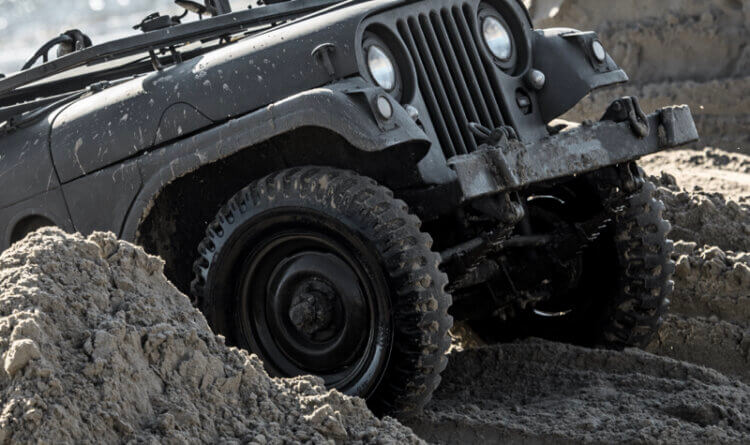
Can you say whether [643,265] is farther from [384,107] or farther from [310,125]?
[310,125]

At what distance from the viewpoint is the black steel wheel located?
4.05 metres

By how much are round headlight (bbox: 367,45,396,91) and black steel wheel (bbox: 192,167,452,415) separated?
1.49ft

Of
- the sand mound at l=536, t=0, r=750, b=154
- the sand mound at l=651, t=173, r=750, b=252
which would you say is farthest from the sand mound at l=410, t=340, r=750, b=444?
the sand mound at l=536, t=0, r=750, b=154

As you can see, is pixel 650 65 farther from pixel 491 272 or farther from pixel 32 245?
pixel 32 245

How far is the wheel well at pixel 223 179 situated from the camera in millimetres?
4332

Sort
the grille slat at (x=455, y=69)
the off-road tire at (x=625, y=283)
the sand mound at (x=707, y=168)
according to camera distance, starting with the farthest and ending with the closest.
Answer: the sand mound at (x=707, y=168) → the off-road tire at (x=625, y=283) → the grille slat at (x=455, y=69)

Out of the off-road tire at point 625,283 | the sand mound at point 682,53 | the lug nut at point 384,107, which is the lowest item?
the off-road tire at point 625,283

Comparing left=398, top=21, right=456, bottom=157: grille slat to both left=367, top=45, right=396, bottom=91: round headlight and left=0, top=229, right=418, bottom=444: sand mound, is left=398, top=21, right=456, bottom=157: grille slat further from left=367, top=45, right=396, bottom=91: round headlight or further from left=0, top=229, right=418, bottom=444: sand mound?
left=0, top=229, right=418, bottom=444: sand mound

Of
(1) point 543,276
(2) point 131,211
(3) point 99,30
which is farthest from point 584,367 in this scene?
(3) point 99,30

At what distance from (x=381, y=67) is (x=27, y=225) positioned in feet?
5.65

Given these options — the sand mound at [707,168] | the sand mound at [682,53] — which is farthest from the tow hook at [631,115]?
the sand mound at [682,53]

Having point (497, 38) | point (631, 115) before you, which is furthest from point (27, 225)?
point (631, 115)

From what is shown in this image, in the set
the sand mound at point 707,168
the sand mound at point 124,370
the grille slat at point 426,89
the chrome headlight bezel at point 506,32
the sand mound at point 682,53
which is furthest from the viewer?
the sand mound at point 682,53

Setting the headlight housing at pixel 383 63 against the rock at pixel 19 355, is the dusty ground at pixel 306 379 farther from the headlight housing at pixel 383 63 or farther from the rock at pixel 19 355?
the headlight housing at pixel 383 63
